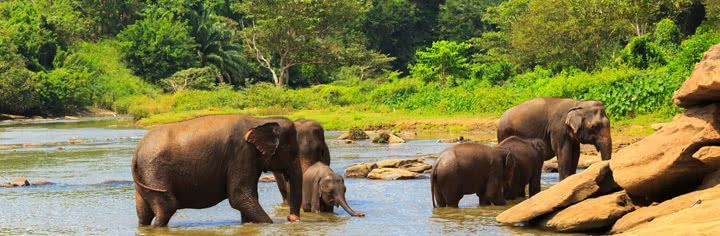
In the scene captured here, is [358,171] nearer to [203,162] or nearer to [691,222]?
[203,162]

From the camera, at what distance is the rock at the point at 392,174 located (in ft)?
63.7

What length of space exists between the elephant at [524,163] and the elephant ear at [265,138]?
404cm

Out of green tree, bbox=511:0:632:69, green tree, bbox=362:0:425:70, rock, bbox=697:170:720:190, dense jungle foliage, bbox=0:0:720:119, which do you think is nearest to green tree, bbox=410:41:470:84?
dense jungle foliage, bbox=0:0:720:119

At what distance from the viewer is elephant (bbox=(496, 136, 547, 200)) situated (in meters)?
15.4

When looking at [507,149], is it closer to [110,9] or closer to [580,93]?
[580,93]

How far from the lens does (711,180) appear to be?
10.9 meters

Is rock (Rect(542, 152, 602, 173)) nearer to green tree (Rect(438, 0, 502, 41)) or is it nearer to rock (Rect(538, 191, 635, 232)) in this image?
rock (Rect(538, 191, 635, 232))

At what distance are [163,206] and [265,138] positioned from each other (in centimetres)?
151

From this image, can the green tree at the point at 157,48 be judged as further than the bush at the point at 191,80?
Yes

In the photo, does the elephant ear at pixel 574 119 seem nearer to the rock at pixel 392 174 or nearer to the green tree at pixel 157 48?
the rock at pixel 392 174

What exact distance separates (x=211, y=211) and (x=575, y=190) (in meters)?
5.95

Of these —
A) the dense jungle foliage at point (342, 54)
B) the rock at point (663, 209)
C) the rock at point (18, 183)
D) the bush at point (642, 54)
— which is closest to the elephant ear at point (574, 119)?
the rock at point (663, 209)

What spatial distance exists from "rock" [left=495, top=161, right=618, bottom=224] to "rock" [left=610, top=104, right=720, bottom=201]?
17.2 inches

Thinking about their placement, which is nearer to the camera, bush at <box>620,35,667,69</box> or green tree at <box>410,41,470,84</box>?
bush at <box>620,35,667,69</box>
